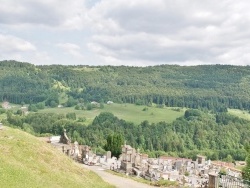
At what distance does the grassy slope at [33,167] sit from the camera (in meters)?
20.1

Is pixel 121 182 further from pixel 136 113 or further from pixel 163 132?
pixel 136 113

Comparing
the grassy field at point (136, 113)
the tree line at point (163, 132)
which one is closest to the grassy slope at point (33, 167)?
the tree line at point (163, 132)

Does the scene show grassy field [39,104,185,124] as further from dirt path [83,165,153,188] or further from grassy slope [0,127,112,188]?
grassy slope [0,127,112,188]

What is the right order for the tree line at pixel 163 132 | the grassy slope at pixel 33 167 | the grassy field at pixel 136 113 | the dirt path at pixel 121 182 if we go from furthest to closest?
the grassy field at pixel 136 113 → the tree line at pixel 163 132 → the dirt path at pixel 121 182 → the grassy slope at pixel 33 167

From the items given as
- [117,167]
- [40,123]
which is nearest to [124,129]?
[40,123]

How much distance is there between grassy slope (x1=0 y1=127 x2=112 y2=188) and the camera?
20078mm

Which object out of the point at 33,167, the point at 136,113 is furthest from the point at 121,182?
the point at 136,113

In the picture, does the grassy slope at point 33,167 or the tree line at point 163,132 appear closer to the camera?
the grassy slope at point 33,167

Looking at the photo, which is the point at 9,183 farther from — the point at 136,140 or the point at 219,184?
the point at 136,140

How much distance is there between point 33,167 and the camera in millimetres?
22547

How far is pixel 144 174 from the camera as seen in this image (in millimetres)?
34031

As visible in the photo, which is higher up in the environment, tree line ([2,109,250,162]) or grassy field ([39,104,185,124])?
grassy field ([39,104,185,124])

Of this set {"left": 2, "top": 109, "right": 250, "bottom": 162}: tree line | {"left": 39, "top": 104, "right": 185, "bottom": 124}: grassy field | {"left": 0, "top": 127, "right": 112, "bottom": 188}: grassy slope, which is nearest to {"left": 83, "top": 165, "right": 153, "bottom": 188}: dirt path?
{"left": 0, "top": 127, "right": 112, "bottom": 188}: grassy slope

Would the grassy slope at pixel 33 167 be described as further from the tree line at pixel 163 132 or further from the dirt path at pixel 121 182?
the tree line at pixel 163 132
